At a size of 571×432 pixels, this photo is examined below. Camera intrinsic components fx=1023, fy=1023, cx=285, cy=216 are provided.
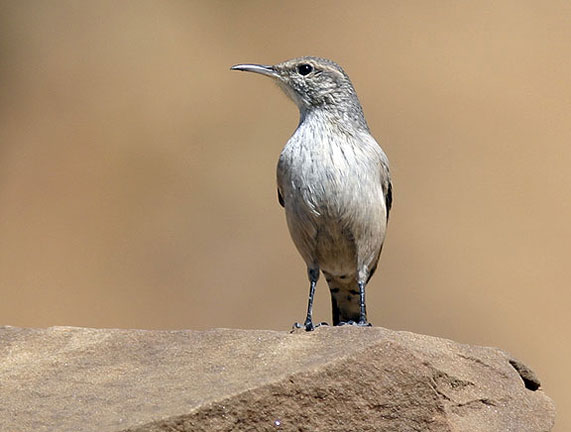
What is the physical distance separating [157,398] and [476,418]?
1366 millimetres

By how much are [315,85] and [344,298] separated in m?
1.37

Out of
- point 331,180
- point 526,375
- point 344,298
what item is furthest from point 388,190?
point 526,375

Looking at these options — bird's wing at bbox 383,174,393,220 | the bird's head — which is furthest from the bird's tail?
the bird's head

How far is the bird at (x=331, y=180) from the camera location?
5707 millimetres

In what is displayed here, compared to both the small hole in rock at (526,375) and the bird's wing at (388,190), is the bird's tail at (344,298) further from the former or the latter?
the small hole in rock at (526,375)

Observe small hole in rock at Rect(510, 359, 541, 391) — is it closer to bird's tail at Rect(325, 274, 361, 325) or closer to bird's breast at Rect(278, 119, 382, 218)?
bird's breast at Rect(278, 119, 382, 218)

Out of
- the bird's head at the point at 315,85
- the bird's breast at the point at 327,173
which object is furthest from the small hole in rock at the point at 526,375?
the bird's head at the point at 315,85

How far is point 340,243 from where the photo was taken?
5914 millimetres

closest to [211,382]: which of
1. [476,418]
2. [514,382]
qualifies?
[476,418]

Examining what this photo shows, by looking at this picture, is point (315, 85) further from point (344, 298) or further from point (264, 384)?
point (264, 384)

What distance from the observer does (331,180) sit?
5.67m

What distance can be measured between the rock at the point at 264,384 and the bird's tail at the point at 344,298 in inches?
64.6

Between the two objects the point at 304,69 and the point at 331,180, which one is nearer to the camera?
the point at 331,180

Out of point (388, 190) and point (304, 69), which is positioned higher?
point (304, 69)
